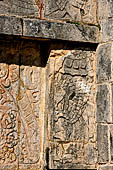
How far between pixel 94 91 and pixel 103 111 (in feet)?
1.07

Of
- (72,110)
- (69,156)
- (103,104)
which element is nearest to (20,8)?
(72,110)

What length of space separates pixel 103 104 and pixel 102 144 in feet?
1.62

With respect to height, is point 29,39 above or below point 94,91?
above

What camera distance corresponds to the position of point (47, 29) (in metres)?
5.55

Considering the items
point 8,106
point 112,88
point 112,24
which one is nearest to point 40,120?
point 8,106

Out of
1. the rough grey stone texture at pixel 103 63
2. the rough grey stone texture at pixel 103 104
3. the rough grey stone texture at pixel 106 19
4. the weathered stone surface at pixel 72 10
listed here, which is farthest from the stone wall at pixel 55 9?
the rough grey stone texture at pixel 103 104

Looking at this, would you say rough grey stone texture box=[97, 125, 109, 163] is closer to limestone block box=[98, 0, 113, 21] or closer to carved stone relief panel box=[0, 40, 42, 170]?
carved stone relief panel box=[0, 40, 42, 170]

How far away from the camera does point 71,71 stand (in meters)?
5.71

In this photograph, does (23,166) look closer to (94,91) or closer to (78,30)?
(94,91)

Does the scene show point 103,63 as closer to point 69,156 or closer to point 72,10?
point 72,10

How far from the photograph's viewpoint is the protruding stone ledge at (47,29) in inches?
211

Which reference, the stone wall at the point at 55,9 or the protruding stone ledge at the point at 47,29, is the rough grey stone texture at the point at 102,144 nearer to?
the protruding stone ledge at the point at 47,29

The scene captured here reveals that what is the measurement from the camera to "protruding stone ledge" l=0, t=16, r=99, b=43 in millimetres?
5359

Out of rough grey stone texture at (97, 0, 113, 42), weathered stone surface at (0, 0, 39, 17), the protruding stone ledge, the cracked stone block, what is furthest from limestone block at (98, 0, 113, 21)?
the cracked stone block
